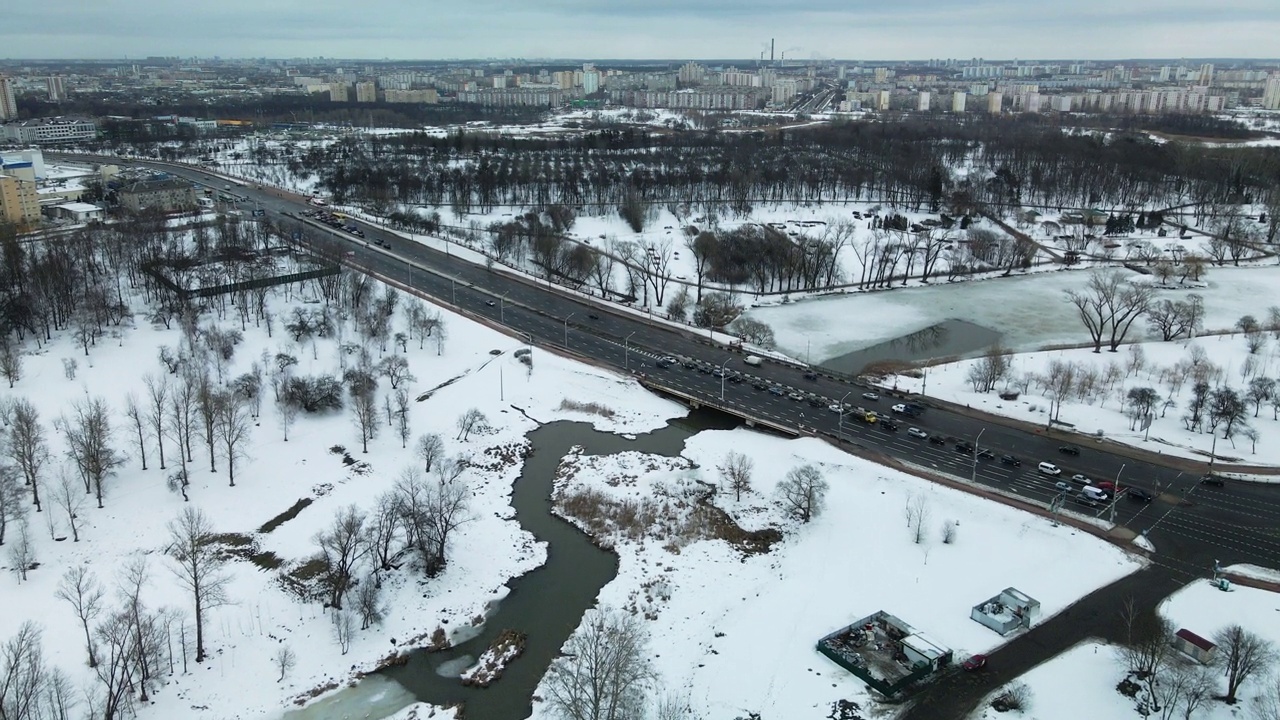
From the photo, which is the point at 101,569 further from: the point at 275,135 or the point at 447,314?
the point at 275,135

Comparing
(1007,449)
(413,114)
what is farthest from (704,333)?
(413,114)

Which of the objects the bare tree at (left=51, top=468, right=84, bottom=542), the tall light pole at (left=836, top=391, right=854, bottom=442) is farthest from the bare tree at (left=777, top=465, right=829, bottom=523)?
the bare tree at (left=51, top=468, right=84, bottom=542)

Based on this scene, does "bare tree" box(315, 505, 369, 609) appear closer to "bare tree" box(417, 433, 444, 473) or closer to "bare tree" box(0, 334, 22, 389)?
"bare tree" box(417, 433, 444, 473)

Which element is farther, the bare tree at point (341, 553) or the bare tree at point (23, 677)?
the bare tree at point (341, 553)

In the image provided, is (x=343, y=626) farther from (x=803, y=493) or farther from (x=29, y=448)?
(x=803, y=493)

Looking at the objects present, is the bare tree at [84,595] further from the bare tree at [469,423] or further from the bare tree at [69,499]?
the bare tree at [469,423]

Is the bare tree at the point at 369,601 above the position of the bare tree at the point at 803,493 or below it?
below

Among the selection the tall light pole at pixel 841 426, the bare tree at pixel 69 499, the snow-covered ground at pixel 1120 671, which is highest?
the tall light pole at pixel 841 426

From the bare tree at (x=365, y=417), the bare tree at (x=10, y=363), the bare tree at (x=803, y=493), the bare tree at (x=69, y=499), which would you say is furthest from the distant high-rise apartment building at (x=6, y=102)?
the bare tree at (x=803, y=493)
